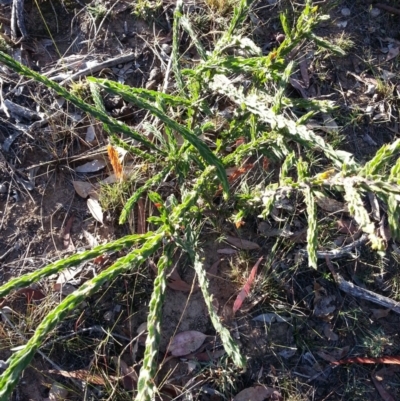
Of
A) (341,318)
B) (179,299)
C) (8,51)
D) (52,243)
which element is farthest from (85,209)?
(341,318)

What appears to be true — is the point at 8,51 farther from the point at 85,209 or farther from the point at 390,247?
the point at 390,247

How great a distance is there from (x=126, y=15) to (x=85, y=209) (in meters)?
1.37

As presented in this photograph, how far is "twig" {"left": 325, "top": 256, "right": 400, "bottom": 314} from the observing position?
2.87 m

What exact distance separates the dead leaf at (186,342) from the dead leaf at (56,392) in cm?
58

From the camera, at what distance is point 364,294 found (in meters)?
2.88

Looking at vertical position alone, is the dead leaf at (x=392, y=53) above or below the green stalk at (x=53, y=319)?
below

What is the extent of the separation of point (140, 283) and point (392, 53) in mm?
2349

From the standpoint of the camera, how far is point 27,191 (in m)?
2.90

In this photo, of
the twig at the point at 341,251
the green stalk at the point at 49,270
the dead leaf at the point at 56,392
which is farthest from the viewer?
the twig at the point at 341,251

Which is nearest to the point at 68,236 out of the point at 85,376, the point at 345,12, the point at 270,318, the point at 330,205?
the point at 85,376

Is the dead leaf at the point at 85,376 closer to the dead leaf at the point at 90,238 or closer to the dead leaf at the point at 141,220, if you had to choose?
the dead leaf at the point at 90,238

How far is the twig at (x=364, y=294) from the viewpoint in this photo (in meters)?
2.87

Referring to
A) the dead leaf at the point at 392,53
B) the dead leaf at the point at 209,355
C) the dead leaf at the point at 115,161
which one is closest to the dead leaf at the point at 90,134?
the dead leaf at the point at 115,161

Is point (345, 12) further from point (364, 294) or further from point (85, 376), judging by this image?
point (85, 376)
